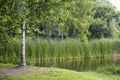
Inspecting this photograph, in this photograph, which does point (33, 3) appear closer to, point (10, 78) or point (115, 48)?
point (10, 78)

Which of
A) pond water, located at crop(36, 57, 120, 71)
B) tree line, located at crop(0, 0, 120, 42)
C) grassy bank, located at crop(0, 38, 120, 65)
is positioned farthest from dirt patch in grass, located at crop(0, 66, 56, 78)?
pond water, located at crop(36, 57, 120, 71)

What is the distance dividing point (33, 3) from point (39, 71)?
2.51 m

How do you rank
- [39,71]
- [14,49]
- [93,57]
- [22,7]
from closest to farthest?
[22,7], [39,71], [14,49], [93,57]

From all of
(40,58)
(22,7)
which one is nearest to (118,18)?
(40,58)

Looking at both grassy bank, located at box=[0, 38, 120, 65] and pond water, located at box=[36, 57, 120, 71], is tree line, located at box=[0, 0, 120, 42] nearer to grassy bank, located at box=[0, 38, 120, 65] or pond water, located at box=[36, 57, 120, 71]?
grassy bank, located at box=[0, 38, 120, 65]

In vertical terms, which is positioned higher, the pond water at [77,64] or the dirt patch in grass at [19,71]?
the dirt patch in grass at [19,71]

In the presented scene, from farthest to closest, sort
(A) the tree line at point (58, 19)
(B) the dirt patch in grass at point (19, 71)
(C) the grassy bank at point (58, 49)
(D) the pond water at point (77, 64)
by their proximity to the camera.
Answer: (C) the grassy bank at point (58, 49) → (D) the pond water at point (77, 64) → (B) the dirt patch in grass at point (19, 71) → (A) the tree line at point (58, 19)

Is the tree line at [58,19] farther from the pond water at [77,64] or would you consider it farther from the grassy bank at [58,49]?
the pond water at [77,64]

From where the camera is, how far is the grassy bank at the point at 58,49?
19.9 m

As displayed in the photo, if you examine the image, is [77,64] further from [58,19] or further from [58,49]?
[58,19]

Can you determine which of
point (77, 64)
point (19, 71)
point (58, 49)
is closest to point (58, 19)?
point (19, 71)

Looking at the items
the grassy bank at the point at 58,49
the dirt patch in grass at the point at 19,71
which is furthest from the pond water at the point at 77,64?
the dirt patch in grass at the point at 19,71

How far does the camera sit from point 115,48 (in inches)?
1030

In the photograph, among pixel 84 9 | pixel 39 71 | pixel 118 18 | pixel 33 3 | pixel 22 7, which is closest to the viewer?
pixel 22 7
